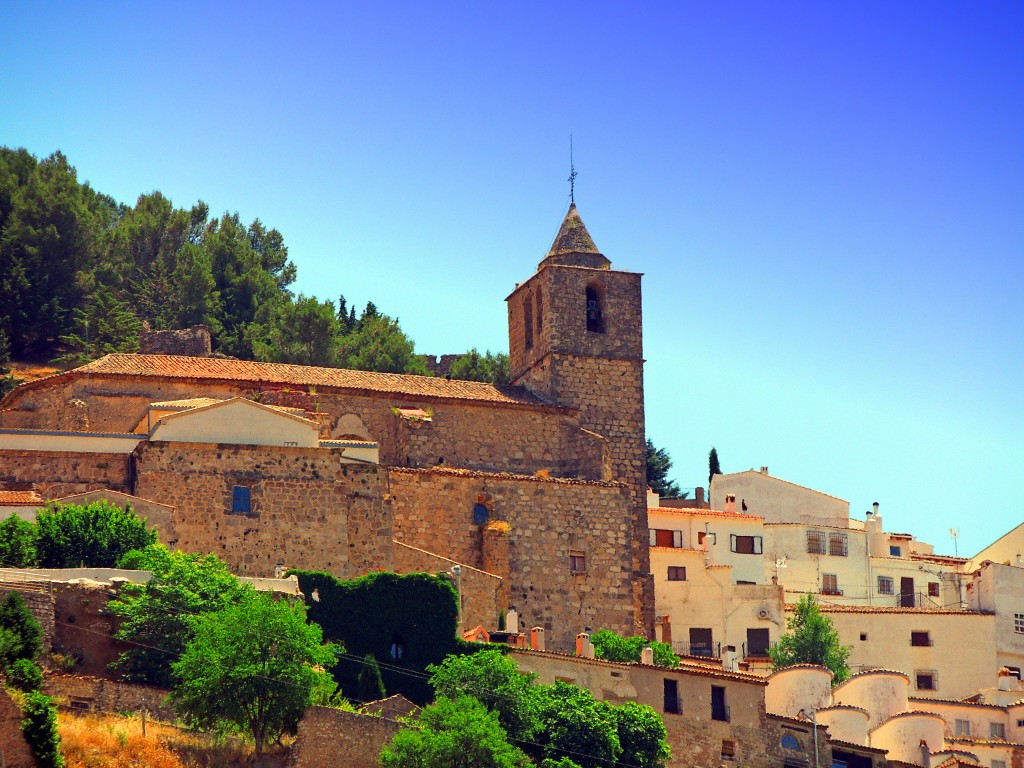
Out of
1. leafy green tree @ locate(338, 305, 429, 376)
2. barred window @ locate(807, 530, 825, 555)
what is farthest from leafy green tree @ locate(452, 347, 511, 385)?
barred window @ locate(807, 530, 825, 555)

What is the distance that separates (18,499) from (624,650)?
49.1 ft

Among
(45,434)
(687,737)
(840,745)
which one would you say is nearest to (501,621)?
(687,737)

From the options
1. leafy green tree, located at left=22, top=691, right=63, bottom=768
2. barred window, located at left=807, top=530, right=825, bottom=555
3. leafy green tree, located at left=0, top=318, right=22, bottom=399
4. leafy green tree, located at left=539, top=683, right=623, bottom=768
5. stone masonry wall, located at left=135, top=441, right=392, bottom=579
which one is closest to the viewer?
leafy green tree, located at left=22, top=691, right=63, bottom=768

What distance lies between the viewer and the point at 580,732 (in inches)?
1364

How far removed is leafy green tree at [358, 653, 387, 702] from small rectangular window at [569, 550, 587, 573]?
963cm

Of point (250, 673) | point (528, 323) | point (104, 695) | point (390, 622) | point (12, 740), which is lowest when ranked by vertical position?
point (12, 740)

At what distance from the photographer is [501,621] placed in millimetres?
41969

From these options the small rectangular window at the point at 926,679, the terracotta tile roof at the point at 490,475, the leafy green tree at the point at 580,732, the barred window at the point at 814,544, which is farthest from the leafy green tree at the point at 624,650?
the barred window at the point at 814,544

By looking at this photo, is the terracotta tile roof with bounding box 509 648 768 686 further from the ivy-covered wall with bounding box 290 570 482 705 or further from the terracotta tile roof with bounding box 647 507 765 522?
the terracotta tile roof with bounding box 647 507 765 522

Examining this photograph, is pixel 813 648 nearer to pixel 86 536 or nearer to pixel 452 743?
pixel 452 743

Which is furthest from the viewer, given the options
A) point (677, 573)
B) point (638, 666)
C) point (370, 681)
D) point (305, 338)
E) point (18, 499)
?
point (305, 338)

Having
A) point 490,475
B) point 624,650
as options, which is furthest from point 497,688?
point 490,475

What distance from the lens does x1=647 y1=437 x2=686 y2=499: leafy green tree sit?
66188 mm

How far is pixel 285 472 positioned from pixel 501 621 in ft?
22.2
